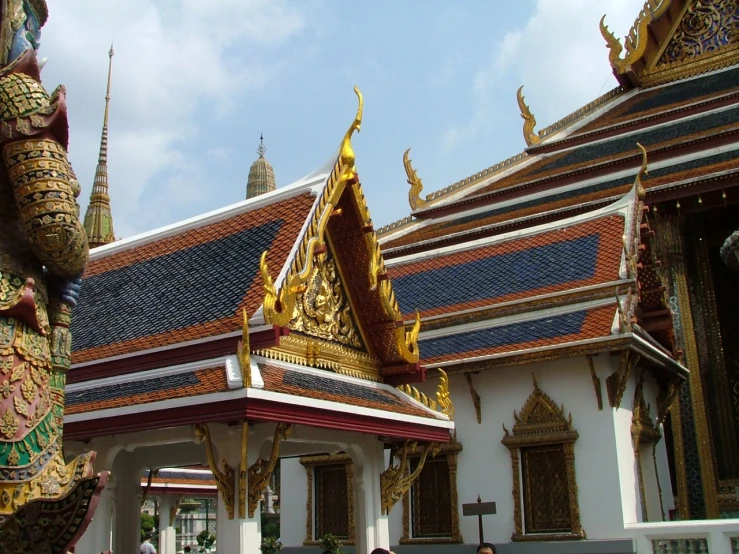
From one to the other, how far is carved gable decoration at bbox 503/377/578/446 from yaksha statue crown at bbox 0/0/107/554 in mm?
7453

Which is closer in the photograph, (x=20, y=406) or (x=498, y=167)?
(x=20, y=406)

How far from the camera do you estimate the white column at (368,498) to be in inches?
295

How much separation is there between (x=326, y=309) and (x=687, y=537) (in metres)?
4.65

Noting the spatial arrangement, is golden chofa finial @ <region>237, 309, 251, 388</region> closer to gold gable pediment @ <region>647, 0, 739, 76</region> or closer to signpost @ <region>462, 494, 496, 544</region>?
signpost @ <region>462, 494, 496, 544</region>

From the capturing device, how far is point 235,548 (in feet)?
19.8

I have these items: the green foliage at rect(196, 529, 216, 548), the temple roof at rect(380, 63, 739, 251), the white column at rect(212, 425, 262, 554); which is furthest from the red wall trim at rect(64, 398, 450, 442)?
the green foliage at rect(196, 529, 216, 548)

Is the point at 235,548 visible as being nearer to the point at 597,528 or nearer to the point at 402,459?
the point at 402,459

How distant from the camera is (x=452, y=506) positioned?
10672mm

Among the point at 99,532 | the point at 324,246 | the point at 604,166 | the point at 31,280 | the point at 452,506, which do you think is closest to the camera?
the point at 31,280

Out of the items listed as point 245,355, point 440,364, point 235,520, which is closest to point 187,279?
point 245,355

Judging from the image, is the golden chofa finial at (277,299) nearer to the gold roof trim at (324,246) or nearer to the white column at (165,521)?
the gold roof trim at (324,246)

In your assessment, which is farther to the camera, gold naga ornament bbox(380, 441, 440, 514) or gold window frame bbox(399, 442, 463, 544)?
gold window frame bbox(399, 442, 463, 544)

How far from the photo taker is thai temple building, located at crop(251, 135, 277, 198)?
51.7 m

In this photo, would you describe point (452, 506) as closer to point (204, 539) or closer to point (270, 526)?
point (204, 539)
